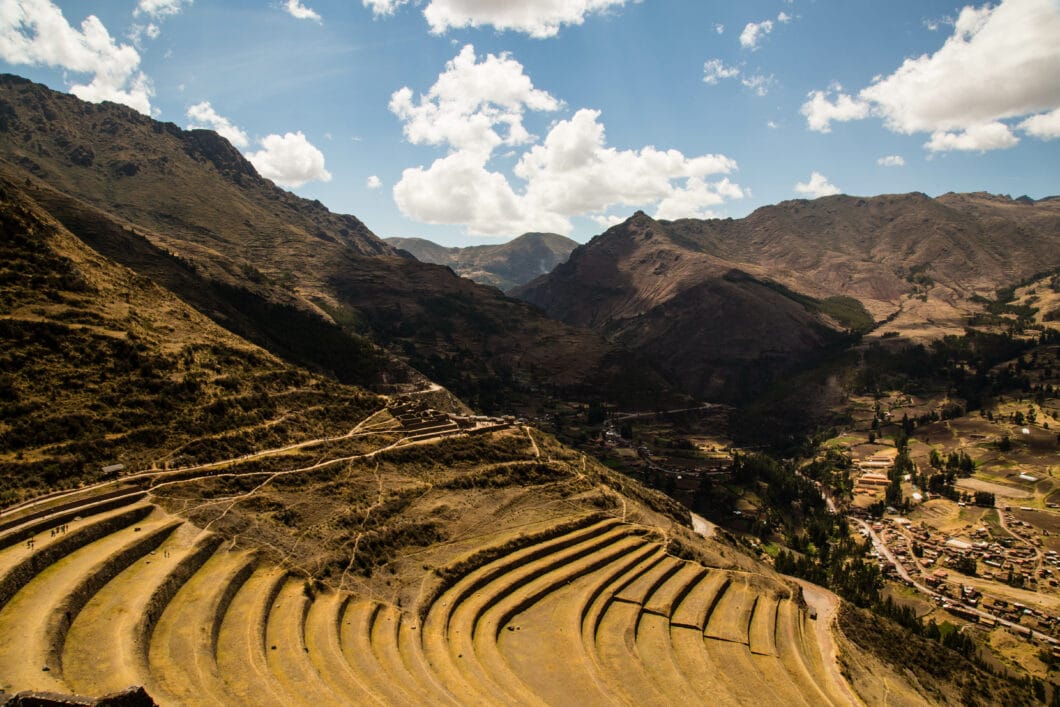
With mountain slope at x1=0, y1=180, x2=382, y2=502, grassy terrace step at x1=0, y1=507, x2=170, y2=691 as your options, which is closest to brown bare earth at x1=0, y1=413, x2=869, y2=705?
grassy terrace step at x1=0, y1=507, x2=170, y2=691

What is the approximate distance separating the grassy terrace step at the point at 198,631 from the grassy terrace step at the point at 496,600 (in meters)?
15.2

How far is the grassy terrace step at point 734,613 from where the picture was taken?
50.5m

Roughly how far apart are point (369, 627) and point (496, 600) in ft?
38.5

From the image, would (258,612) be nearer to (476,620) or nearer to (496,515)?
(476,620)

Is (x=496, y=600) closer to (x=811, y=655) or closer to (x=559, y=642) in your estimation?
(x=559, y=642)

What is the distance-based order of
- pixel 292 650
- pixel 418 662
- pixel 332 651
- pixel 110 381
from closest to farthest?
pixel 292 650 → pixel 332 651 → pixel 418 662 → pixel 110 381

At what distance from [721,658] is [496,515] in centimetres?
2425

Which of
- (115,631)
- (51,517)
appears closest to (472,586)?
(115,631)

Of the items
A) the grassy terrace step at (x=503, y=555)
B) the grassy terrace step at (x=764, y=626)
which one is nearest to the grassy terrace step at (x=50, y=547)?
the grassy terrace step at (x=503, y=555)

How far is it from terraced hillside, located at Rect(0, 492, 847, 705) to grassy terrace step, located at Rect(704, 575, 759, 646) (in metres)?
0.21

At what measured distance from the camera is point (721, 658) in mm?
47031

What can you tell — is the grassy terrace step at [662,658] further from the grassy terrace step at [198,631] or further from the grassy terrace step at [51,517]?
the grassy terrace step at [51,517]

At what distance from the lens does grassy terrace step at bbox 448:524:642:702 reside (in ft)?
124

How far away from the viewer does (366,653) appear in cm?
3688
